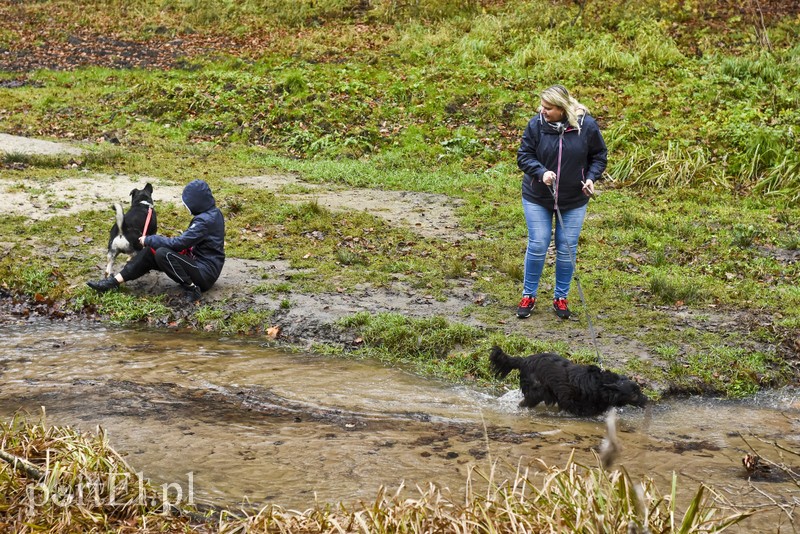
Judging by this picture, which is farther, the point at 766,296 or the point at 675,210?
the point at 675,210

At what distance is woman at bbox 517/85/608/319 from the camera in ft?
24.2

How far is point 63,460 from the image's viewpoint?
4.40m

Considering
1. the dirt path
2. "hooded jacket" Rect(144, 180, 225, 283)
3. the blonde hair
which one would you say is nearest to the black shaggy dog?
the dirt path

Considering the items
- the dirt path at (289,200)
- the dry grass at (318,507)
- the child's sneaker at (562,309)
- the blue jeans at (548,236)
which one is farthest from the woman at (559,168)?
the dry grass at (318,507)

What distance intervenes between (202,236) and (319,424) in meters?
3.56

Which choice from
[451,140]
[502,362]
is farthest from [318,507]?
[451,140]

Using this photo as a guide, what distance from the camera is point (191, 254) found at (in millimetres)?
8570

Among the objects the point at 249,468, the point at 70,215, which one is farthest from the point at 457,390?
the point at 70,215

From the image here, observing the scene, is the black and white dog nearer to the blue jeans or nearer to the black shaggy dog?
the blue jeans

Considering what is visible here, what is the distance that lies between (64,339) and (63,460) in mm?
3602

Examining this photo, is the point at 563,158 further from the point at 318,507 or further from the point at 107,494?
the point at 107,494

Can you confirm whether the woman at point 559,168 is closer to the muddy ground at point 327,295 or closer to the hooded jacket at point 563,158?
the hooded jacket at point 563,158

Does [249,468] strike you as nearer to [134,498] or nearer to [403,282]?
[134,498]

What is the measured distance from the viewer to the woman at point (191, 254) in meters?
8.38
